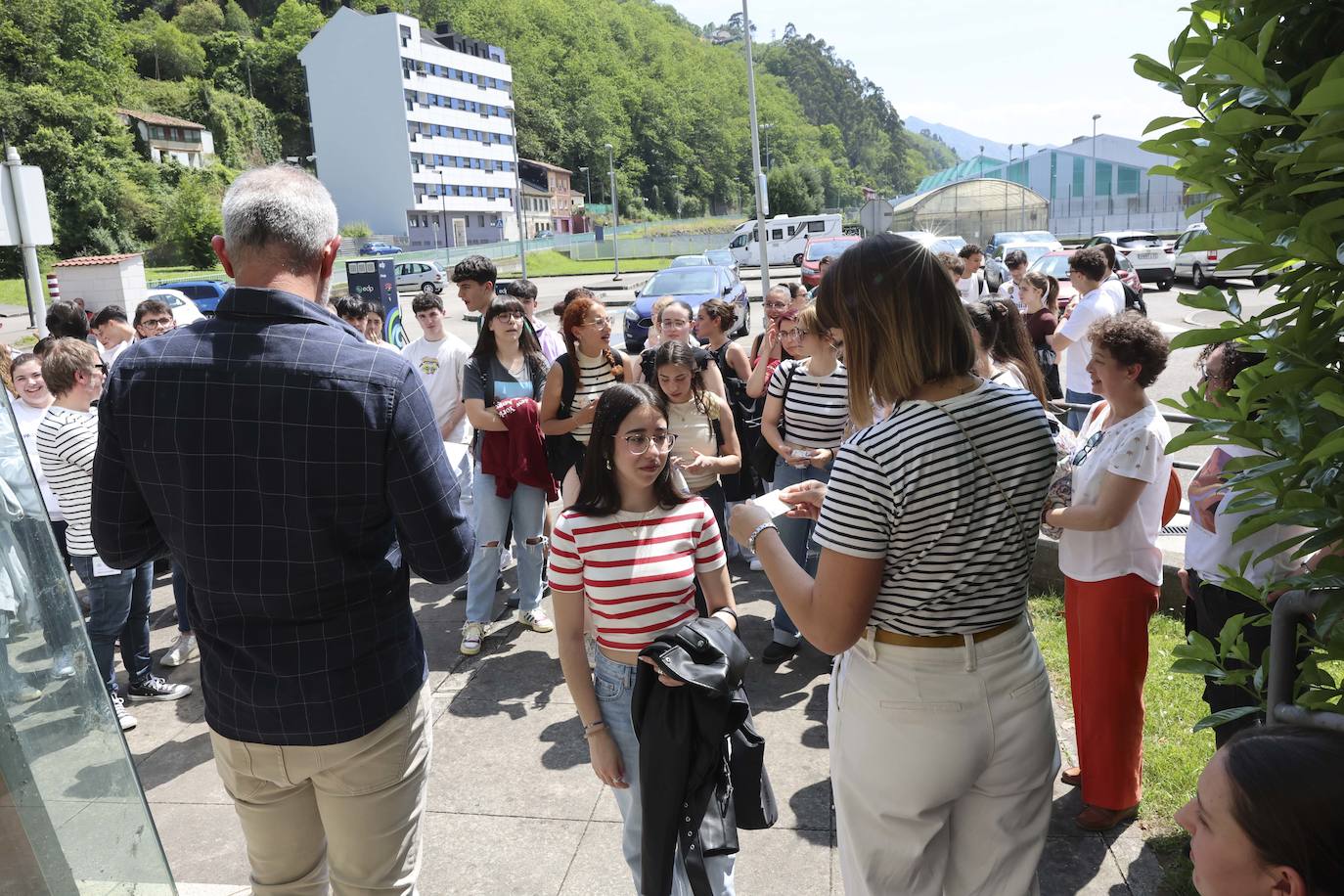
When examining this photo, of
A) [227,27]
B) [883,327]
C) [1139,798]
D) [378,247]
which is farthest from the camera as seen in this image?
[227,27]

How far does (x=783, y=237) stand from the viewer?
2164 inches

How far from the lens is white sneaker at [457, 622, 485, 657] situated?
5656 mm

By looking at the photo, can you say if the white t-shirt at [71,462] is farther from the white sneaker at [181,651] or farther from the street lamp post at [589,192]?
the street lamp post at [589,192]

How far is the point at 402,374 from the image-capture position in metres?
2.20

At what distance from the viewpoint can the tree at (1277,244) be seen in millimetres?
1285

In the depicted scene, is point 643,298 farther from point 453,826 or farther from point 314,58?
point 314,58

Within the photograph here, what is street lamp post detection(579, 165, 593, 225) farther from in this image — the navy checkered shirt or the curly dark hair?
the navy checkered shirt

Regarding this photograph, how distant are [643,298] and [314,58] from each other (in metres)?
75.0

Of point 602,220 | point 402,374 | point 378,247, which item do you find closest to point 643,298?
point 402,374

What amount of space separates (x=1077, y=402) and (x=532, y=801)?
591cm

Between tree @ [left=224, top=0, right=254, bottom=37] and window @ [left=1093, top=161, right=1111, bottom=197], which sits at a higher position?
tree @ [left=224, top=0, right=254, bottom=37]

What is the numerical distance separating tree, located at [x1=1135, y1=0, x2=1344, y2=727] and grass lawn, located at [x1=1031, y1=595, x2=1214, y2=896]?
1.95 m

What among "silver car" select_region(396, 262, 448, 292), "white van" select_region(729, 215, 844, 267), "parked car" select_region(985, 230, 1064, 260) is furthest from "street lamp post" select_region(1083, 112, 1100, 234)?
"silver car" select_region(396, 262, 448, 292)

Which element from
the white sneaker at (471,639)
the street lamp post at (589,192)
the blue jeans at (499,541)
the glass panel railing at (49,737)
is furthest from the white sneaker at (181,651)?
the street lamp post at (589,192)
